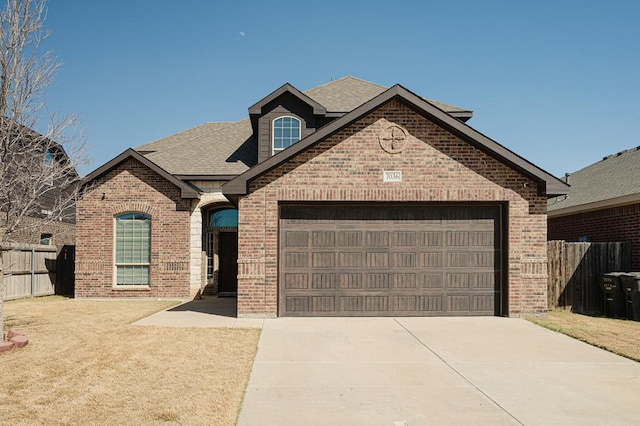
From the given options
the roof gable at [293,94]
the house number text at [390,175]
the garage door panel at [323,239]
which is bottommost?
the garage door panel at [323,239]

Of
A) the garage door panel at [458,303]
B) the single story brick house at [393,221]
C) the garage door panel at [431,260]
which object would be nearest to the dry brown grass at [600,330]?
the single story brick house at [393,221]

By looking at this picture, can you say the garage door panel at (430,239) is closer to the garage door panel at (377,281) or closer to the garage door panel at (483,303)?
the garage door panel at (377,281)

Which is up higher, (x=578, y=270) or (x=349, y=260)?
(x=349, y=260)

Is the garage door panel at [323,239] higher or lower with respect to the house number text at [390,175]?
lower

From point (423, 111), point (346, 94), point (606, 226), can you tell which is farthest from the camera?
point (346, 94)

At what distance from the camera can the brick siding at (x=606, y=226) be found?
1384 cm

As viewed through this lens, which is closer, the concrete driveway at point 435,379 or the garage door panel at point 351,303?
the concrete driveway at point 435,379

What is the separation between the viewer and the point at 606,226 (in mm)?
15516

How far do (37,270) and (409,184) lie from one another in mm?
13917

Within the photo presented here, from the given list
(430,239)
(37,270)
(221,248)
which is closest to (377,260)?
(430,239)

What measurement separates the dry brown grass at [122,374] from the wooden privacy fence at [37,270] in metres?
5.91

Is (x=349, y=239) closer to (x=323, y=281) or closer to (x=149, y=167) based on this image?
(x=323, y=281)

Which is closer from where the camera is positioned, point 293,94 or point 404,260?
point 404,260

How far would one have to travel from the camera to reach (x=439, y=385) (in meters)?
6.64
